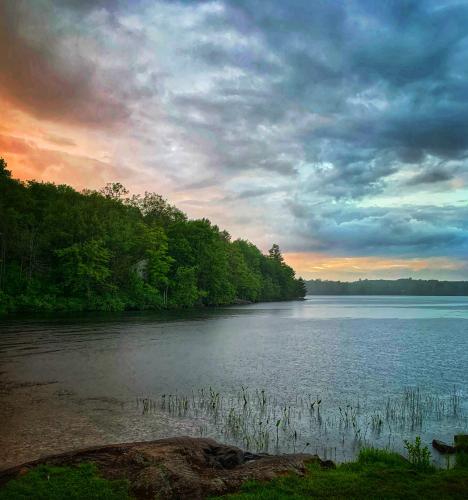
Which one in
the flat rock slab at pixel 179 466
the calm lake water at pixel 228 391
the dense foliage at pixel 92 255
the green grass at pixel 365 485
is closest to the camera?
the green grass at pixel 365 485

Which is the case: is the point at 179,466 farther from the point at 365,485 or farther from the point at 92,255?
the point at 92,255

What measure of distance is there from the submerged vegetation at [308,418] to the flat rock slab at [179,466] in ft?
11.0

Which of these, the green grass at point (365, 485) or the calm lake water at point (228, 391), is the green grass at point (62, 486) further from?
the calm lake water at point (228, 391)

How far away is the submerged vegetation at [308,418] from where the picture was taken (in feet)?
56.2

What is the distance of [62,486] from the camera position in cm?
1023

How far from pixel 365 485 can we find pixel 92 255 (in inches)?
3297

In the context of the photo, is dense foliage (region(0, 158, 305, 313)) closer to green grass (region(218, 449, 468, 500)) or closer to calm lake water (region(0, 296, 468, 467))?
calm lake water (region(0, 296, 468, 467))

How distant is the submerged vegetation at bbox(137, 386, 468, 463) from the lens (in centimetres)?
1714

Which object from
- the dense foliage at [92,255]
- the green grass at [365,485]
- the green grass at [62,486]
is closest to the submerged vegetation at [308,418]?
the green grass at [365,485]

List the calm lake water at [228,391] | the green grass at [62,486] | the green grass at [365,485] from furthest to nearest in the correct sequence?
1. the calm lake water at [228,391]
2. the green grass at [365,485]
3. the green grass at [62,486]

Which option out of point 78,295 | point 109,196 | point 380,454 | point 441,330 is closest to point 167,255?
point 109,196

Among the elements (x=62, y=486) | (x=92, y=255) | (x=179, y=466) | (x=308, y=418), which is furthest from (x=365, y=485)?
(x=92, y=255)

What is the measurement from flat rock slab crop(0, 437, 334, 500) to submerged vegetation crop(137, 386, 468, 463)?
337 cm

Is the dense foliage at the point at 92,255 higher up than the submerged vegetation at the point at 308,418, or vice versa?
the dense foliage at the point at 92,255
